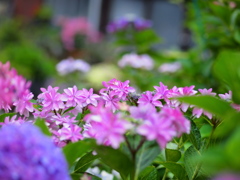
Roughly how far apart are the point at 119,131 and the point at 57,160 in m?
0.09

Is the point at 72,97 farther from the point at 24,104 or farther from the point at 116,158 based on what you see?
the point at 116,158

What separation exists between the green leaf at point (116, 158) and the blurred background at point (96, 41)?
55.9 inches

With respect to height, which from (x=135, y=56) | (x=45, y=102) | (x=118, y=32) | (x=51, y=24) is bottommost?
(x=51, y=24)

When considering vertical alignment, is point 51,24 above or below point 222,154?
below

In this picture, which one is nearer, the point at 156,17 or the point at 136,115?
the point at 136,115

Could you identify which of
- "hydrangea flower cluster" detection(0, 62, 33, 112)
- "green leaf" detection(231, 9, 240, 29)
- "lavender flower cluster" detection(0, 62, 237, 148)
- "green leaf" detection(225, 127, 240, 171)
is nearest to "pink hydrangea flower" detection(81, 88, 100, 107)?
"lavender flower cluster" detection(0, 62, 237, 148)

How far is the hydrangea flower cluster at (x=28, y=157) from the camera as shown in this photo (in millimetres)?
467

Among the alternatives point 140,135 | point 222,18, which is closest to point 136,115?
point 140,135

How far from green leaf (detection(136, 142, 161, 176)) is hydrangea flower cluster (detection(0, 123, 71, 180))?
13 cm

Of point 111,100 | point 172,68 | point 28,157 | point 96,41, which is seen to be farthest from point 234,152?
point 96,41

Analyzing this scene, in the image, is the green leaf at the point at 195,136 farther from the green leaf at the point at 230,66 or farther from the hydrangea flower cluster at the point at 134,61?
the hydrangea flower cluster at the point at 134,61

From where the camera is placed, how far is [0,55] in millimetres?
5262

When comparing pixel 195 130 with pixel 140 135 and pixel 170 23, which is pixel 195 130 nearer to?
pixel 140 135

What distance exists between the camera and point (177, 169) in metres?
0.74
